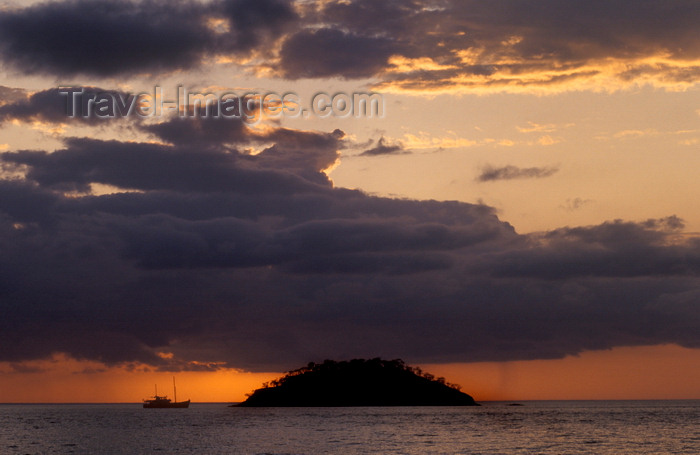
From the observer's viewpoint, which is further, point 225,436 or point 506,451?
point 225,436

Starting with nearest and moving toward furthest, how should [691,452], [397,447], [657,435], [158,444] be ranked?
[691,452] → [397,447] → [158,444] → [657,435]

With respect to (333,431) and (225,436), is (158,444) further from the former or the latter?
(333,431)

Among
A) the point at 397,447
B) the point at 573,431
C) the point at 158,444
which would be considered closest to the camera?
the point at 397,447

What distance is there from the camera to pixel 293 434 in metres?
155

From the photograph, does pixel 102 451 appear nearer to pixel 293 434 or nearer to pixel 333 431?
pixel 293 434

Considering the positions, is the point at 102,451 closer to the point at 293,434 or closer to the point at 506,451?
the point at 293,434

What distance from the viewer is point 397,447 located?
121125 mm

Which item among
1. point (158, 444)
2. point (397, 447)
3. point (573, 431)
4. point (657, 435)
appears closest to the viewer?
point (397, 447)

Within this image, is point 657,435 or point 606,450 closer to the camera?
point 606,450

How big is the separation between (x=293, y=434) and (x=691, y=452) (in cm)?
7180

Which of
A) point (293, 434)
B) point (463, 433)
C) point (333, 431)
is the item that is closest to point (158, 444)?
point (293, 434)

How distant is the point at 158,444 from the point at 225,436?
786 inches

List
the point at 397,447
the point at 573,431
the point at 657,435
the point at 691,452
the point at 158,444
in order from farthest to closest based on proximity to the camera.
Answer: the point at 573,431 < the point at 657,435 < the point at 158,444 < the point at 397,447 < the point at 691,452

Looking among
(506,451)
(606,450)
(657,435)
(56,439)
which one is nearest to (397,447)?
(506,451)
